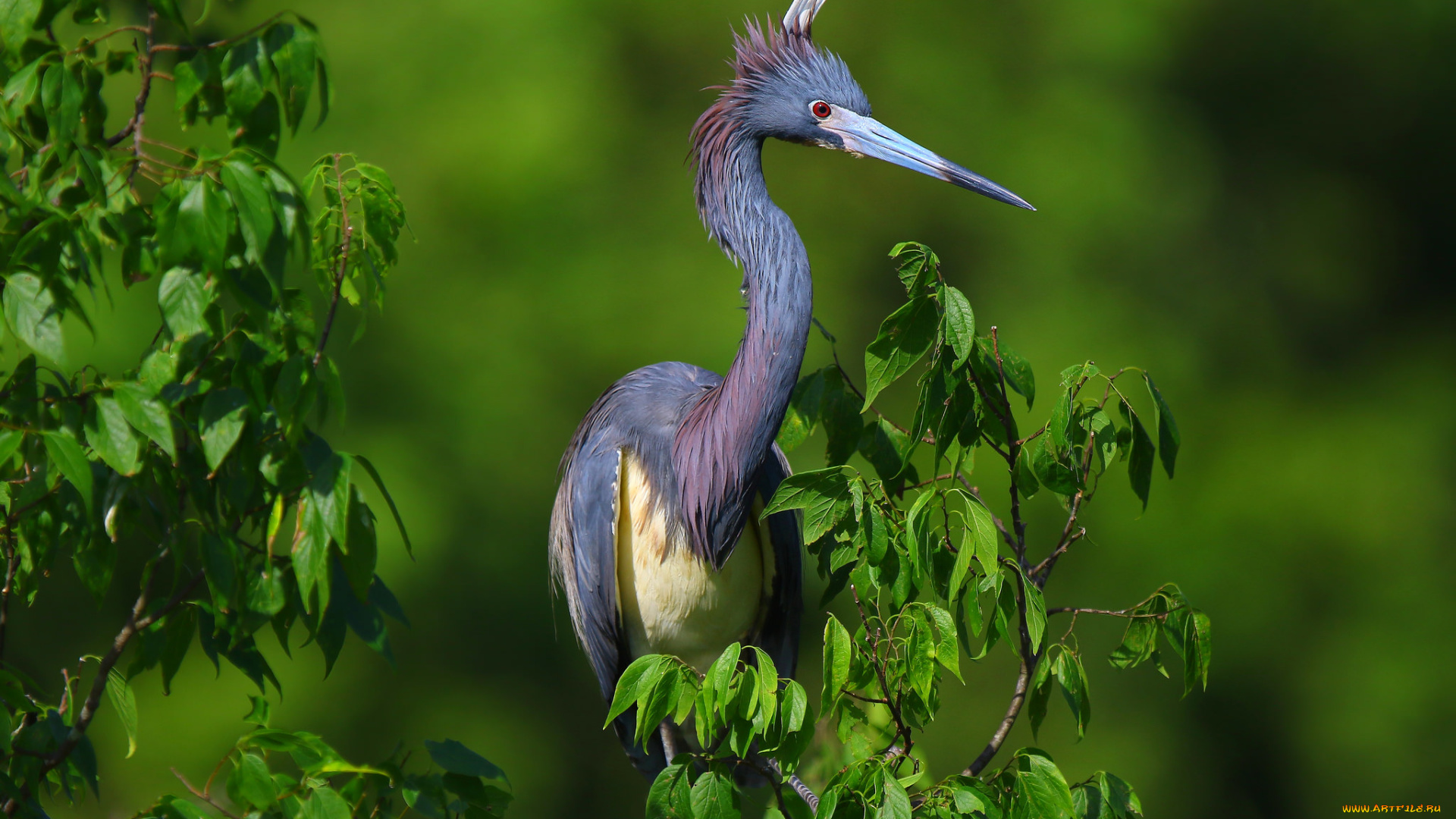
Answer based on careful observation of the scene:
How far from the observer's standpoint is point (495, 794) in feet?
4.95

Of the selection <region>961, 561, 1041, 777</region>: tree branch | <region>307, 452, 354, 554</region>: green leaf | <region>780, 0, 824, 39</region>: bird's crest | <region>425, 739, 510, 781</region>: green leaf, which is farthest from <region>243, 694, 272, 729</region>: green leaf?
<region>780, 0, 824, 39</region>: bird's crest

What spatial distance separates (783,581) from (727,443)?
1.92 feet

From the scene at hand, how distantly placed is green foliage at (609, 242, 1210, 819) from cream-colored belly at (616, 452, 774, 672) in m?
0.88

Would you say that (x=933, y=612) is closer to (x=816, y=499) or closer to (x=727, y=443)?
(x=816, y=499)

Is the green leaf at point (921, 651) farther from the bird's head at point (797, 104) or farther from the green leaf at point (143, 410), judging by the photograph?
the bird's head at point (797, 104)

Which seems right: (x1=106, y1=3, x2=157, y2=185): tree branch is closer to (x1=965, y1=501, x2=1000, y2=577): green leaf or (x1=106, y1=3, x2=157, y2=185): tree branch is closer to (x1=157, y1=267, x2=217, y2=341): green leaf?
(x1=157, y1=267, x2=217, y2=341): green leaf

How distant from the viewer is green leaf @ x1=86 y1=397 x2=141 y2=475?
1.22 m

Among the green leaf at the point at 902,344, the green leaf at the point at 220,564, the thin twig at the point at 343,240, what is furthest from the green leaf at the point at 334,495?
the green leaf at the point at 902,344

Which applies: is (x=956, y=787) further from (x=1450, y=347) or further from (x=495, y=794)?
(x=1450, y=347)

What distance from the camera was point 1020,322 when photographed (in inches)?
246

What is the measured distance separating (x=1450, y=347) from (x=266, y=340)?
790 centimetres

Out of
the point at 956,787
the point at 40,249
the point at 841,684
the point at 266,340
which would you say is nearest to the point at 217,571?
the point at 266,340

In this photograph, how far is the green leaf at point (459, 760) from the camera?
1356mm

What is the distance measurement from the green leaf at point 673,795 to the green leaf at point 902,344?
0.55 m
